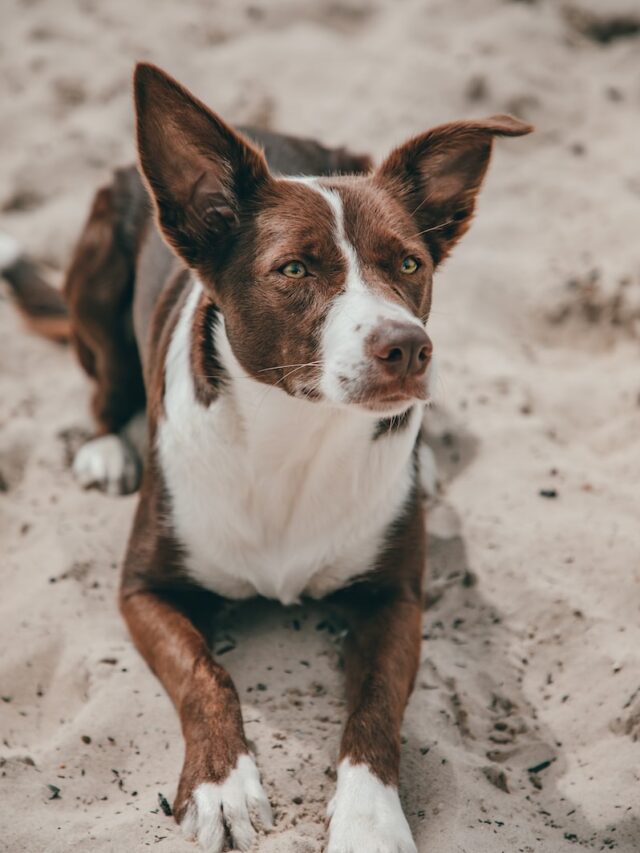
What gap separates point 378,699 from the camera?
305 centimetres

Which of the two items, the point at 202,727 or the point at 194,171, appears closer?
the point at 202,727

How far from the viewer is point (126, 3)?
7254mm

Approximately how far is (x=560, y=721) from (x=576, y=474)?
125cm

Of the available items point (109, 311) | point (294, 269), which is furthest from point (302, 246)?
point (109, 311)

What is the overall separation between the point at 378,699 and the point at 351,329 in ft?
3.39

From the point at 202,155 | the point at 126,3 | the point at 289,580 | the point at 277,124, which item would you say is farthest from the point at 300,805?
the point at 126,3

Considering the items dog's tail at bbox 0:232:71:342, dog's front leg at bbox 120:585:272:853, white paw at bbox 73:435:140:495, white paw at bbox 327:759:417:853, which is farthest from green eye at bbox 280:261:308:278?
dog's tail at bbox 0:232:71:342

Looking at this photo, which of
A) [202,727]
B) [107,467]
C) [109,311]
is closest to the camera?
[202,727]

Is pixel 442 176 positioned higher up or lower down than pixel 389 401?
higher up

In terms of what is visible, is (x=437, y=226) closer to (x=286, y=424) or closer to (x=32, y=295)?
(x=286, y=424)

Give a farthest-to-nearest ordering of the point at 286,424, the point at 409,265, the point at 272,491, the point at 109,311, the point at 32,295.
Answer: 1. the point at 32,295
2. the point at 109,311
3. the point at 272,491
4. the point at 286,424
5. the point at 409,265

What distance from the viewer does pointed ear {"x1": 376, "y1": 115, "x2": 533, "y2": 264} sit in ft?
10.9

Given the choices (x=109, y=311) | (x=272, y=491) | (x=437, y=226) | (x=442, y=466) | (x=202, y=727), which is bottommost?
(x=442, y=466)

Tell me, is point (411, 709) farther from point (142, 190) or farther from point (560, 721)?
point (142, 190)
